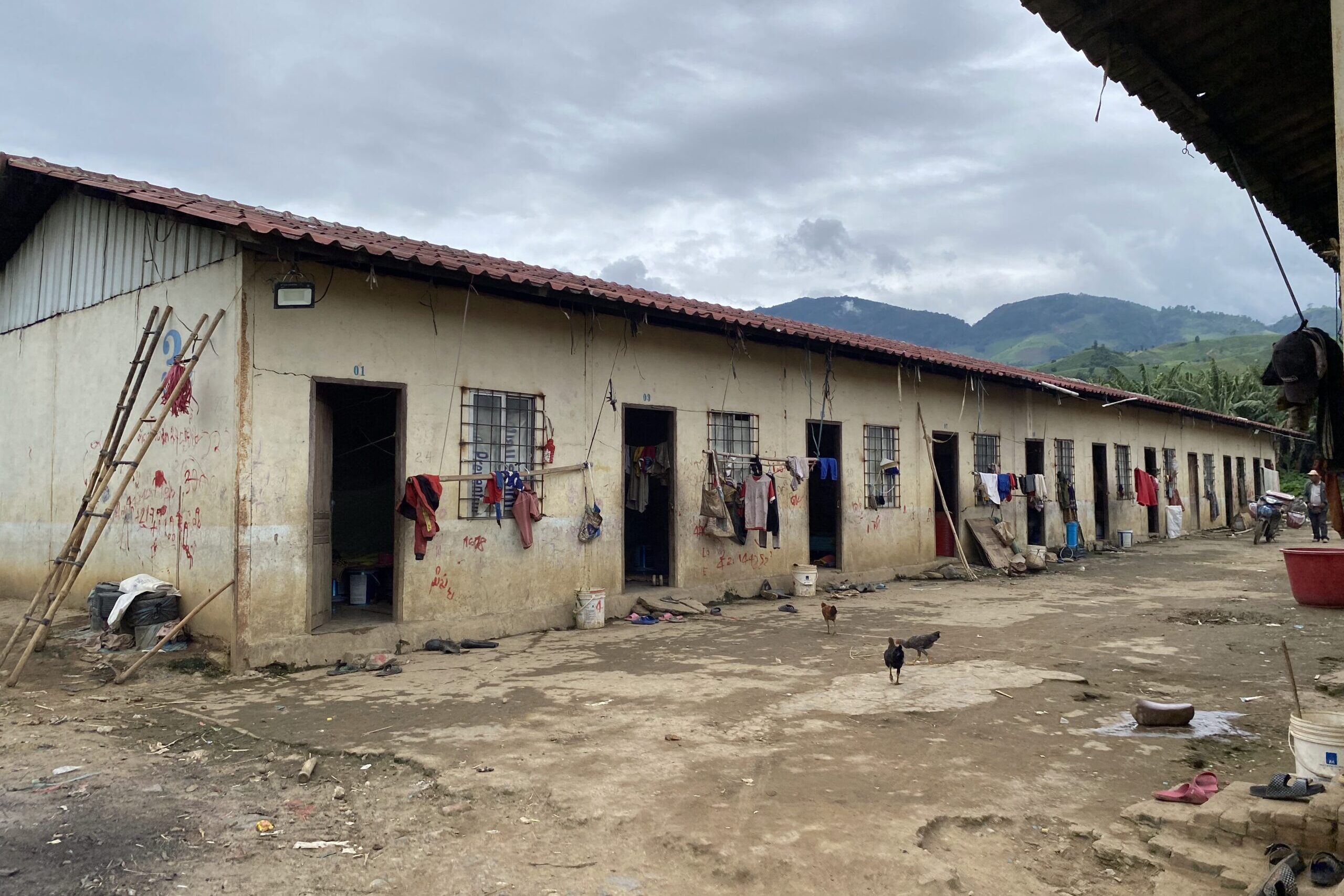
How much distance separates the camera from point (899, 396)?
46.8 ft

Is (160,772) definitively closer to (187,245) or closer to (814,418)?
(187,245)

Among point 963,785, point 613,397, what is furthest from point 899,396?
point 963,785

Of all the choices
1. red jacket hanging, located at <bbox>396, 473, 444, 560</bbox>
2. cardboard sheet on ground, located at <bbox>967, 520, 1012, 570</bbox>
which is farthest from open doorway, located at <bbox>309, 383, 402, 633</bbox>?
cardboard sheet on ground, located at <bbox>967, 520, 1012, 570</bbox>

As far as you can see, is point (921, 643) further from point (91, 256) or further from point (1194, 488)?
point (1194, 488)

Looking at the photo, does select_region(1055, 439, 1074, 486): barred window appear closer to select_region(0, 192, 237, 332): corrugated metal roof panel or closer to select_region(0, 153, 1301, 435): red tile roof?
select_region(0, 153, 1301, 435): red tile roof

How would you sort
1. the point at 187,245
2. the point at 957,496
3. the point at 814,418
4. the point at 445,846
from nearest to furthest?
the point at 445,846 < the point at 187,245 < the point at 814,418 < the point at 957,496

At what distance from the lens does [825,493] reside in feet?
48.7

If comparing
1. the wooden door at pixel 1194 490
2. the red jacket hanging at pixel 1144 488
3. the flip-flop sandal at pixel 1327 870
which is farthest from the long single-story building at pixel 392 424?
the wooden door at pixel 1194 490

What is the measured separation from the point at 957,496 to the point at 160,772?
1368 cm

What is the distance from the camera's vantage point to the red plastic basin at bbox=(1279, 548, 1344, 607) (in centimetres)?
930

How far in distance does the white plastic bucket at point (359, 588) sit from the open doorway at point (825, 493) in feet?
21.6

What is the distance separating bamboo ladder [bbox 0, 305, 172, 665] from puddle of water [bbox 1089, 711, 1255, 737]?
308 inches

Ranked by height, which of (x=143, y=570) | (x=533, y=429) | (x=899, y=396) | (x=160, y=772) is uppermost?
(x=899, y=396)

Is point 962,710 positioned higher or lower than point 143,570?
lower
